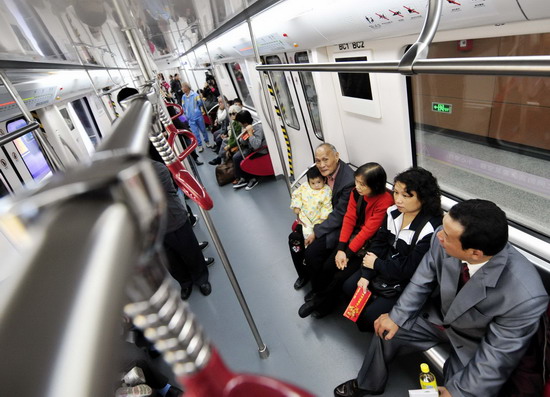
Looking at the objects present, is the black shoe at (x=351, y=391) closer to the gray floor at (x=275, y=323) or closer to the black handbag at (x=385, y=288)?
the gray floor at (x=275, y=323)

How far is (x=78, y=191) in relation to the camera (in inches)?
8.1

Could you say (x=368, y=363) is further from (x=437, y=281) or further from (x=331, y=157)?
(x=331, y=157)

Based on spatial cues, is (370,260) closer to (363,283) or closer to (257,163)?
(363,283)

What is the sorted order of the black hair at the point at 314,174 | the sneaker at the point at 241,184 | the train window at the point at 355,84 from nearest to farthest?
the train window at the point at 355,84
the black hair at the point at 314,174
the sneaker at the point at 241,184

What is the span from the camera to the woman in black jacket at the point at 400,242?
2494mm

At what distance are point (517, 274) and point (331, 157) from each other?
6.48 feet

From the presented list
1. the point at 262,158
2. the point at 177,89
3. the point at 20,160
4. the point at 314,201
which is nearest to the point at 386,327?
the point at 314,201

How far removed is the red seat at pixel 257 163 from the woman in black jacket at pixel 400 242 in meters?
3.89

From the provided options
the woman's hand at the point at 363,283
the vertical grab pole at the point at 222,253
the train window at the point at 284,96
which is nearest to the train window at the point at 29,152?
the vertical grab pole at the point at 222,253

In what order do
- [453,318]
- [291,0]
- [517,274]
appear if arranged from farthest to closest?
[291,0] < [453,318] < [517,274]

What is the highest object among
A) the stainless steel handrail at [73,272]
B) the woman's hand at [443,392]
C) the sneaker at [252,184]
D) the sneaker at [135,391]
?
the stainless steel handrail at [73,272]

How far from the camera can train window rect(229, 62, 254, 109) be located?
8211 mm

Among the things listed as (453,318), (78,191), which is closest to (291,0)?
(453,318)

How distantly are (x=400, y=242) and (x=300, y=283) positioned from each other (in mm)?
1452
